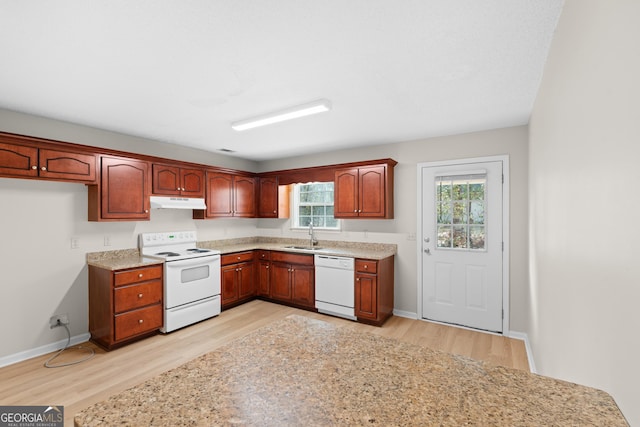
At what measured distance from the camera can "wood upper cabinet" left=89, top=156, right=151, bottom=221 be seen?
10.9ft

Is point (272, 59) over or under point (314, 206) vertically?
over

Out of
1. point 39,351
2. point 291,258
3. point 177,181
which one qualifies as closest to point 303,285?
point 291,258

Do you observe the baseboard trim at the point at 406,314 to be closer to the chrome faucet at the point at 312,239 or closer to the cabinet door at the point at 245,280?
the chrome faucet at the point at 312,239

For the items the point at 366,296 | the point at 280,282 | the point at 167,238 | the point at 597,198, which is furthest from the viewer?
the point at 280,282

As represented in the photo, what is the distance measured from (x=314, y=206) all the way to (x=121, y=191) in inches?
112

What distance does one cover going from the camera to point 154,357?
9.95ft

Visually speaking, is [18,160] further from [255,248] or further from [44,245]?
[255,248]

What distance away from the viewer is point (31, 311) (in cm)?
305

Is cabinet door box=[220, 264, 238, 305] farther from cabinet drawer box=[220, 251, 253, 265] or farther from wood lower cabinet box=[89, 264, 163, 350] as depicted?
wood lower cabinet box=[89, 264, 163, 350]

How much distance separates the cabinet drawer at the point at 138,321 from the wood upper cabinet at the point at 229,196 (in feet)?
5.07

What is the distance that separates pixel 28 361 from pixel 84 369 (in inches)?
27.5

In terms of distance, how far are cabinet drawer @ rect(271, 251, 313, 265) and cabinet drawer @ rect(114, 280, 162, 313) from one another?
171 cm

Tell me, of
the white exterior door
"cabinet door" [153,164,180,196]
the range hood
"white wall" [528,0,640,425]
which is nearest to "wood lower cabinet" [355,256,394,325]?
the white exterior door

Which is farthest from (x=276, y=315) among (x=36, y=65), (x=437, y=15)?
(x=437, y=15)
